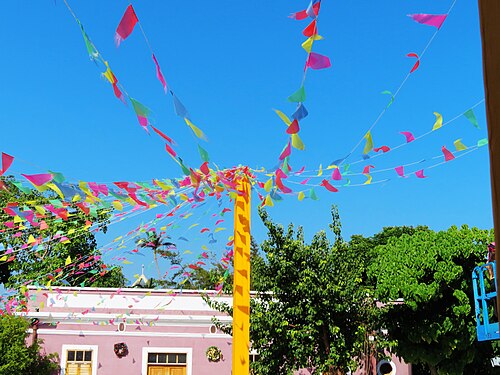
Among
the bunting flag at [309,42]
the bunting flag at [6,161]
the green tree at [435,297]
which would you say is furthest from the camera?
the green tree at [435,297]

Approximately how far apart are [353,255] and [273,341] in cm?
245

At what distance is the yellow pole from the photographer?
5887mm

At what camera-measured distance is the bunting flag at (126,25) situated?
3105mm

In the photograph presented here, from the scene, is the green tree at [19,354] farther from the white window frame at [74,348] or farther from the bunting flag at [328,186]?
the bunting flag at [328,186]

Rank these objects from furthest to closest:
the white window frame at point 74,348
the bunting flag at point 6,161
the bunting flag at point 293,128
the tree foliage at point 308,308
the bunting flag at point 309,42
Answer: the white window frame at point 74,348 → the tree foliage at point 308,308 → the bunting flag at point 6,161 → the bunting flag at point 293,128 → the bunting flag at point 309,42

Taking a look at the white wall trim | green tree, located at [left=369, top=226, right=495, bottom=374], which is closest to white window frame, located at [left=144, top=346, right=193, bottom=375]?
the white wall trim

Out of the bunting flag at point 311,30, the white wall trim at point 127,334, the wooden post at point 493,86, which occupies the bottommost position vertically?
the wooden post at point 493,86

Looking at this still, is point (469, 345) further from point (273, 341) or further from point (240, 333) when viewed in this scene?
point (240, 333)

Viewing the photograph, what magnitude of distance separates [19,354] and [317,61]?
13.8m

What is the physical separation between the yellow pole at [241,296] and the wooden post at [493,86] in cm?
526

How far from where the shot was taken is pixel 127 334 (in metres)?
16.6

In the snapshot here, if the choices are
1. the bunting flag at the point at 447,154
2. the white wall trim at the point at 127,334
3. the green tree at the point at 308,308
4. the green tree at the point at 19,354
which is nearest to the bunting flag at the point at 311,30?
the bunting flag at the point at 447,154

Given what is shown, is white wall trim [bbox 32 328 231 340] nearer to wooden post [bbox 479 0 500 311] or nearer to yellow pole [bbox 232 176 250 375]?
yellow pole [bbox 232 176 250 375]

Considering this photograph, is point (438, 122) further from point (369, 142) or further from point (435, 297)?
point (435, 297)
